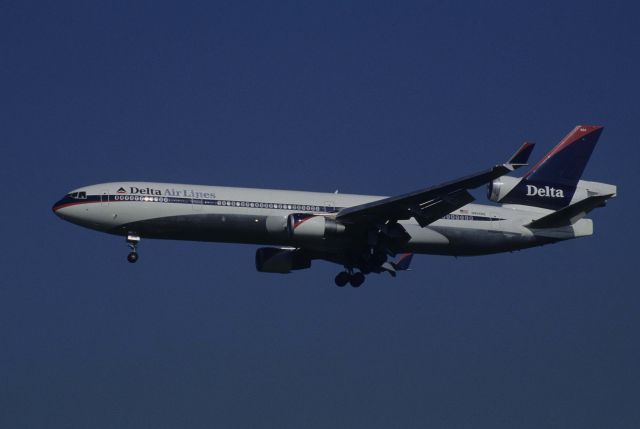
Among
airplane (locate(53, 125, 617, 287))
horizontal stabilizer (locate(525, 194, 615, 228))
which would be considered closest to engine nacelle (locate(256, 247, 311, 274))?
airplane (locate(53, 125, 617, 287))

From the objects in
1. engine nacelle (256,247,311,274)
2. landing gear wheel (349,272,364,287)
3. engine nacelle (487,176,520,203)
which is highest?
engine nacelle (487,176,520,203)

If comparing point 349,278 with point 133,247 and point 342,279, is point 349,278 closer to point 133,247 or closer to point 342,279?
point 342,279

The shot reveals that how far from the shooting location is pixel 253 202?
211 feet

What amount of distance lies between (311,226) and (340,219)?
71.4 inches

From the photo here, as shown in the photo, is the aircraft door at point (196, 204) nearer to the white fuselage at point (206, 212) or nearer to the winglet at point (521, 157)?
the white fuselage at point (206, 212)

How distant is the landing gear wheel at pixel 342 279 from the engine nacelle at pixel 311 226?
5856 millimetres

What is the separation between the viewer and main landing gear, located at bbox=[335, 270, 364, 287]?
68938 mm

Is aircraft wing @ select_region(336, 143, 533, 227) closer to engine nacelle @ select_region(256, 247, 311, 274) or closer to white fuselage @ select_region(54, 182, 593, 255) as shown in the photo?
white fuselage @ select_region(54, 182, 593, 255)

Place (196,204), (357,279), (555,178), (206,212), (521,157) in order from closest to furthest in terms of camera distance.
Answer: (521,157) → (206,212) → (196,204) → (357,279) → (555,178)

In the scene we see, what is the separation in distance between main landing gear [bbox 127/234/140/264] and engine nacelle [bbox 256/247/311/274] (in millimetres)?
8228

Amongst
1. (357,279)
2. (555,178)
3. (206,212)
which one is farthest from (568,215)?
(206,212)

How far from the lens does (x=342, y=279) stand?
69.1 meters

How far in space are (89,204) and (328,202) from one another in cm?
1257

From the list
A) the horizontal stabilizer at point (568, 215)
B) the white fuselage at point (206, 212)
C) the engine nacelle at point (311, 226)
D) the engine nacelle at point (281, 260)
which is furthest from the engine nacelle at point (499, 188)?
the engine nacelle at point (281, 260)
